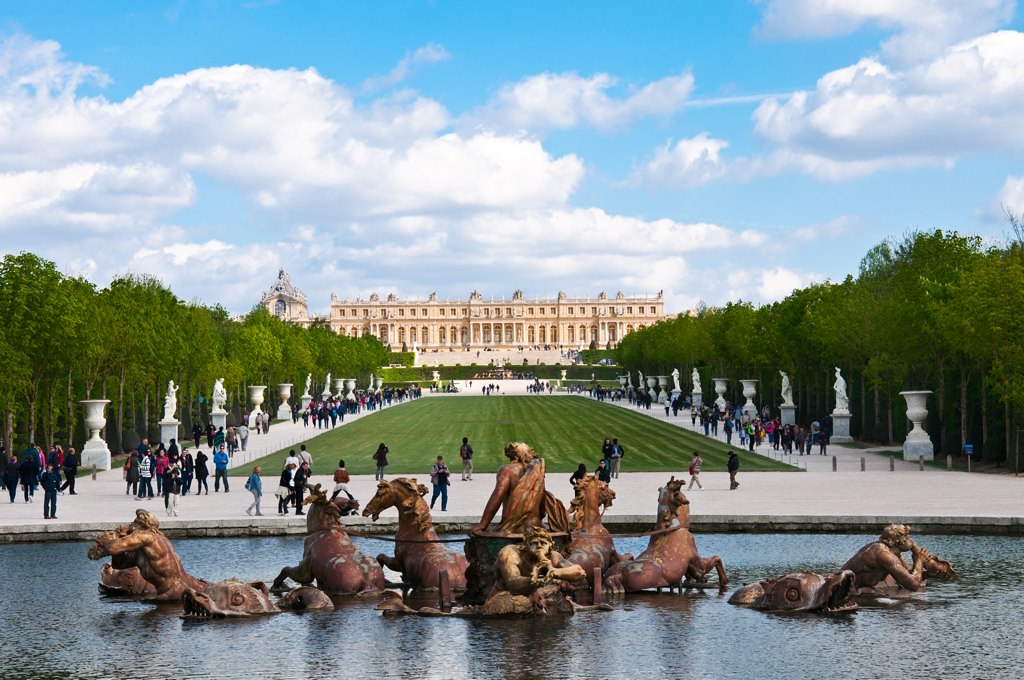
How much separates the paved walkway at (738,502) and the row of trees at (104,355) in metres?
5.07

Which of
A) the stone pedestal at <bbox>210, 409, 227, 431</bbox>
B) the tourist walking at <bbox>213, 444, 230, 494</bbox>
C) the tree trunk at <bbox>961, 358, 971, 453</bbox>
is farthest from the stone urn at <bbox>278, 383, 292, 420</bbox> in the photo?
the tree trunk at <bbox>961, 358, 971, 453</bbox>

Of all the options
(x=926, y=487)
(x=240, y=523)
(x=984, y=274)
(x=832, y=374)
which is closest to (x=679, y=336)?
(x=832, y=374)

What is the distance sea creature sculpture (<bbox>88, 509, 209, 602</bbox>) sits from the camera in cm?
1727

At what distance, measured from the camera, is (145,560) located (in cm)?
1755

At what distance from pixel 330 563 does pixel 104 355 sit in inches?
1463

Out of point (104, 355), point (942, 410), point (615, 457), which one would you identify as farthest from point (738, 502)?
point (104, 355)

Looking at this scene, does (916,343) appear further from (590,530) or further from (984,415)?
(590,530)

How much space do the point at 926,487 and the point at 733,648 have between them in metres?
20.5

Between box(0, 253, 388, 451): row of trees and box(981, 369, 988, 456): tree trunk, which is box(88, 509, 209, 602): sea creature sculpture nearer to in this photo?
box(0, 253, 388, 451): row of trees

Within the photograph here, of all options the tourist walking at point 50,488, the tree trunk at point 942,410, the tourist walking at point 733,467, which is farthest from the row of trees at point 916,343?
the tourist walking at point 50,488

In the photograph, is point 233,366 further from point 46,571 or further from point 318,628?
point 318,628

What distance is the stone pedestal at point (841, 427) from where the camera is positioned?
5734 centimetres

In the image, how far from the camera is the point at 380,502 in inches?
678

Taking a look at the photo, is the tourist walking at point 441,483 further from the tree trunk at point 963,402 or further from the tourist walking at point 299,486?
the tree trunk at point 963,402
